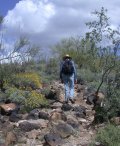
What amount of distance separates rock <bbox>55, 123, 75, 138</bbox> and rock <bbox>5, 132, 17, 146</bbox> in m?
1.09

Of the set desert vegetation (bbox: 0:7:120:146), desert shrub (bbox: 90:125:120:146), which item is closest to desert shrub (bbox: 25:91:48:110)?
desert vegetation (bbox: 0:7:120:146)

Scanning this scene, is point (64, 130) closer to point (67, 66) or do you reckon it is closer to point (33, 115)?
point (33, 115)

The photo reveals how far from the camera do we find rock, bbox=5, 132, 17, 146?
11891 mm

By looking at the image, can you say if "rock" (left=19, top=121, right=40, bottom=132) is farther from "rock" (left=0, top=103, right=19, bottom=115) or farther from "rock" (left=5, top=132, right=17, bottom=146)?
"rock" (left=0, top=103, right=19, bottom=115)

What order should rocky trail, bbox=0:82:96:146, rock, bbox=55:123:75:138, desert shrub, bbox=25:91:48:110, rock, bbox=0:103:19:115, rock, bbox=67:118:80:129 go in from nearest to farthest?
rocky trail, bbox=0:82:96:146, rock, bbox=55:123:75:138, rock, bbox=67:118:80:129, rock, bbox=0:103:19:115, desert shrub, bbox=25:91:48:110

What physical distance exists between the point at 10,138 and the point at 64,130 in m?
1.44

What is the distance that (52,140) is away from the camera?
38.5 feet

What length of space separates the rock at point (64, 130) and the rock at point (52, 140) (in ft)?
1.53

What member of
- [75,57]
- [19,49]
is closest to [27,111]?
[19,49]

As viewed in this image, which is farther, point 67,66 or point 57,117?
point 67,66

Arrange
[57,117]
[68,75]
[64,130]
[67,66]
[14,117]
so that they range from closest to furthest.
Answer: [64,130]
[57,117]
[14,117]
[67,66]
[68,75]

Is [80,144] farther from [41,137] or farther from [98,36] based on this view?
[98,36]

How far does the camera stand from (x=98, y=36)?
16.4 metres

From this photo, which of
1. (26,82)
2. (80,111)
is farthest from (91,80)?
(80,111)
